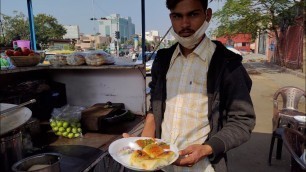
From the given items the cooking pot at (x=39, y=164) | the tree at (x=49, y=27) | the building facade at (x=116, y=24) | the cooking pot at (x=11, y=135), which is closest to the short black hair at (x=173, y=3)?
the cooking pot at (x=11, y=135)

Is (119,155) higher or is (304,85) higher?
(119,155)

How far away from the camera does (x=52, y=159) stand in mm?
1614

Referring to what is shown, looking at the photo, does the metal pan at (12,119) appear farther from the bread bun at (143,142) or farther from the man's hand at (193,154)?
the man's hand at (193,154)

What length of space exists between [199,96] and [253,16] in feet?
52.6

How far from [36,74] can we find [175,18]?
245 cm

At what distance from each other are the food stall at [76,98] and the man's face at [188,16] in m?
1.25

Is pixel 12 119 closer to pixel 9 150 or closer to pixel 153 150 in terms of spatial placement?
pixel 9 150

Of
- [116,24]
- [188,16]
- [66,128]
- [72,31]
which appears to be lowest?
[66,128]

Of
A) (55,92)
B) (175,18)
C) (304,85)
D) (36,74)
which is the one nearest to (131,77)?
(55,92)

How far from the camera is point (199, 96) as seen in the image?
5.02 ft

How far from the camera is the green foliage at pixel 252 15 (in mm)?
14945

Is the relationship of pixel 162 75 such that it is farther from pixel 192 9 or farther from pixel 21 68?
pixel 21 68

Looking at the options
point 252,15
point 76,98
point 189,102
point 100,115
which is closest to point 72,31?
point 252,15

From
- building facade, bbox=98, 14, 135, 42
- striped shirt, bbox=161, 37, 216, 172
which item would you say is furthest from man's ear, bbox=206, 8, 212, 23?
building facade, bbox=98, 14, 135, 42
